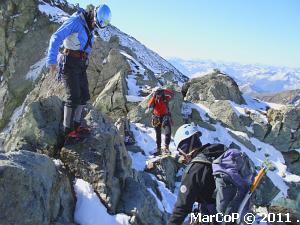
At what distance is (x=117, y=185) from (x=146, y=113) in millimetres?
13582

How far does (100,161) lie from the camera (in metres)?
10.0

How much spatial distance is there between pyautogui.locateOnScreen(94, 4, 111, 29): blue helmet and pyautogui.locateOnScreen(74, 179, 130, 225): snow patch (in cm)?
374

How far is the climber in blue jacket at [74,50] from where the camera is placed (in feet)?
33.3

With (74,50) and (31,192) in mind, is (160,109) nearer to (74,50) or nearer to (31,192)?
(74,50)

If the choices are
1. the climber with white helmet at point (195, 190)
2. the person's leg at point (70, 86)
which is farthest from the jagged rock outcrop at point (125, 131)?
the climber with white helmet at point (195, 190)

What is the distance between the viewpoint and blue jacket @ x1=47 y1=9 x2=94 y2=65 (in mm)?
9961

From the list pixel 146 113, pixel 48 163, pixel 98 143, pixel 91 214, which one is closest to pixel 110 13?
pixel 98 143

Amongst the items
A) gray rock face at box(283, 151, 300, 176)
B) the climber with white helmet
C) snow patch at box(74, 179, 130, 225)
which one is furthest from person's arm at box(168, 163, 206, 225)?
gray rock face at box(283, 151, 300, 176)

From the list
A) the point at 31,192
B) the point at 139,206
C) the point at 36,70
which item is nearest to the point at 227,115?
the point at 36,70

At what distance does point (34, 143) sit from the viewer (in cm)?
1060

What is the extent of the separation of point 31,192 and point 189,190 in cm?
276

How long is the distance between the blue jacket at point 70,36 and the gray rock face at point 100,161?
1922 millimetres

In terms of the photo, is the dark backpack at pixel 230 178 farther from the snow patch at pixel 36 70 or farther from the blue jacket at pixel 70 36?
the snow patch at pixel 36 70

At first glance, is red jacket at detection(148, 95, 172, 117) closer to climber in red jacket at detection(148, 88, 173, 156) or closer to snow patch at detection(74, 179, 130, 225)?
climber in red jacket at detection(148, 88, 173, 156)
